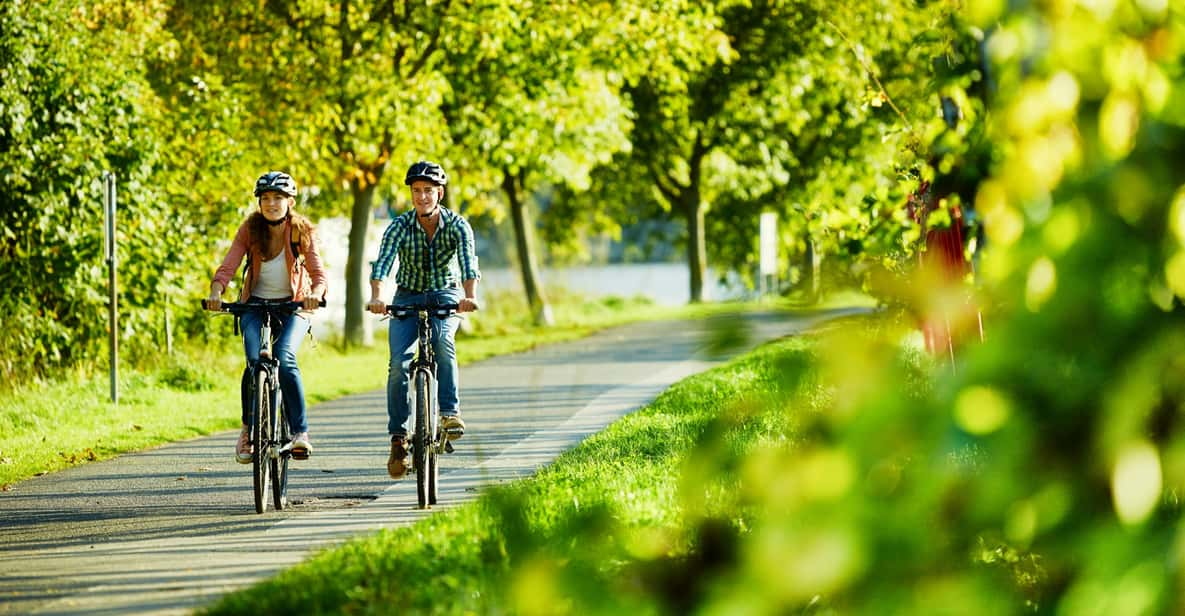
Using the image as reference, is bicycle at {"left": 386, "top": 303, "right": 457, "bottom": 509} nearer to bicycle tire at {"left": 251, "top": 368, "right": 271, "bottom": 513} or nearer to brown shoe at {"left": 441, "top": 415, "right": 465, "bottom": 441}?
brown shoe at {"left": 441, "top": 415, "right": 465, "bottom": 441}

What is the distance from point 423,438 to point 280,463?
85 centimetres

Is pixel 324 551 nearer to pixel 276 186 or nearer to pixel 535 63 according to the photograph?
pixel 276 186

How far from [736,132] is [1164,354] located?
109 feet

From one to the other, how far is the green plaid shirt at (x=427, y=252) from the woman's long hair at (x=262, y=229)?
441 mm

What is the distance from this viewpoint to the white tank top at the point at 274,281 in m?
8.88

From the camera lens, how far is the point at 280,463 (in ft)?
28.3

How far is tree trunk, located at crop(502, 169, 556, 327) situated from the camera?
1147 inches

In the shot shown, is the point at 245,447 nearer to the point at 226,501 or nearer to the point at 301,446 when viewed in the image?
the point at 301,446

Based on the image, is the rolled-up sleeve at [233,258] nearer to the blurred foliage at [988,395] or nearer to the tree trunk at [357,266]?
the blurred foliage at [988,395]

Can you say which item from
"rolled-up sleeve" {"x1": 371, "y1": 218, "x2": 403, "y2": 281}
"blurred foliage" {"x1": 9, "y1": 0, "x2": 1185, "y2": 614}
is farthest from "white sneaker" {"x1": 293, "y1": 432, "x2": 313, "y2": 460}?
"blurred foliage" {"x1": 9, "y1": 0, "x2": 1185, "y2": 614}

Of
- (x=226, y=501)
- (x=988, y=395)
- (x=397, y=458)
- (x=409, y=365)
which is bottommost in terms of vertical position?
(x=226, y=501)

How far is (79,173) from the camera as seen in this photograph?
1634 cm

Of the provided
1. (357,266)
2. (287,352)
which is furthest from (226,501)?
(357,266)

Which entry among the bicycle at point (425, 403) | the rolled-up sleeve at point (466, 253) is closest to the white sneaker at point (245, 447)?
the bicycle at point (425, 403)
